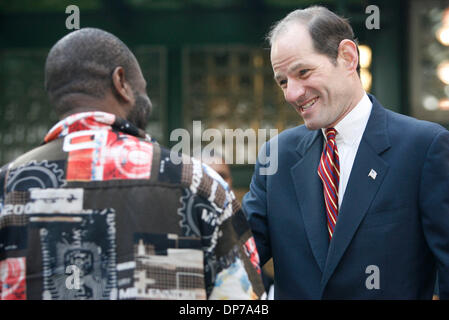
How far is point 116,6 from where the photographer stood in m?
6.59

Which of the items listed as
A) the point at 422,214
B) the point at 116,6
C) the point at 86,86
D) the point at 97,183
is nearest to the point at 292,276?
the point at 422,214

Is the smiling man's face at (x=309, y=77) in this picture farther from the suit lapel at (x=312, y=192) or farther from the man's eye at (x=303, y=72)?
the suit lapel at (x=312, y=192)

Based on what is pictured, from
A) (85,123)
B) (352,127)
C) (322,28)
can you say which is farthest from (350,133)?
(85,123)

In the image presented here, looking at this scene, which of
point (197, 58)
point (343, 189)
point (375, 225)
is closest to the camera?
point (375, 225)

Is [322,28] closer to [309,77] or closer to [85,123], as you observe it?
[309,77]

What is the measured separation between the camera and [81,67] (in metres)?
1.89

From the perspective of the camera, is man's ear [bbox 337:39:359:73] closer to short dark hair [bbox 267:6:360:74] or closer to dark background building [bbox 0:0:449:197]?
short dark hair [bbox 267:6:360:74]

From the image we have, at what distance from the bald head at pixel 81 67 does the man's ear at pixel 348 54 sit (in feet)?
3.46

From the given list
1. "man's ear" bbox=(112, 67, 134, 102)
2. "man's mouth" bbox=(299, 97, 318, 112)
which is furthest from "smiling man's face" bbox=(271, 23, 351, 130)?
"man's ear" bbox=(112, 67, 134, 102)

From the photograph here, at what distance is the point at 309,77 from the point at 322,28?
23cm

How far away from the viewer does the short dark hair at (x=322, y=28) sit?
2.44 meters

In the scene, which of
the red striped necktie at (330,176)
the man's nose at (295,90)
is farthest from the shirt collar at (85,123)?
the red striped necktie at (330,176)

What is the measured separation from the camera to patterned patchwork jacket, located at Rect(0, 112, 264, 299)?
177 centimetres

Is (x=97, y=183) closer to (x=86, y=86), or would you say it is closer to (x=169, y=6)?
(x=86, y=86)
